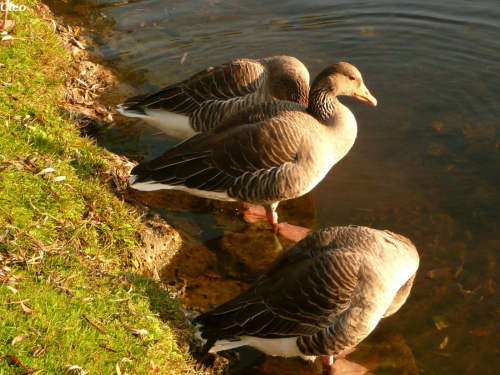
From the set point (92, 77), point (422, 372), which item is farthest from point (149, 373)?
point (92, 77)

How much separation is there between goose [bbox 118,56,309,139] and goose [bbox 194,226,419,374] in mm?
3568

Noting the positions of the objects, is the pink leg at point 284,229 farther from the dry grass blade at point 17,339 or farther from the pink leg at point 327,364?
the dry grass blade at point 17,339

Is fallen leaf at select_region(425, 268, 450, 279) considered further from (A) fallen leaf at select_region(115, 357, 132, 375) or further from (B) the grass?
(A) fallen leaf at select_region(115, 357, 132, 375)

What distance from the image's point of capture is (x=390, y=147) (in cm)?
873

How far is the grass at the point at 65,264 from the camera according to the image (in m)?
4.42

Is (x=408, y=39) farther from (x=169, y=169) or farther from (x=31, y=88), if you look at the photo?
(x=31, y=88)

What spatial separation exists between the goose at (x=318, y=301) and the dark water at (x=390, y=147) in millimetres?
444

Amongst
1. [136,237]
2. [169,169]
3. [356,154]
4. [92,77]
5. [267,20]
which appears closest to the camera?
[136,237]

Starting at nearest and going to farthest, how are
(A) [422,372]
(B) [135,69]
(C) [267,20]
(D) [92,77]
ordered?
(A) [422,372]
(D) [92,77]
(B) [135,69]
(C) [267,20]

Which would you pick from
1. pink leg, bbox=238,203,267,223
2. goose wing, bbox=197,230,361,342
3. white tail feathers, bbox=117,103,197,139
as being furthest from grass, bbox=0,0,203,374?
pink leg, bbox=238,203,267,223

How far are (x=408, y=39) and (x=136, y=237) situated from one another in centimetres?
728

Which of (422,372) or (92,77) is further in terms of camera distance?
(92,77)

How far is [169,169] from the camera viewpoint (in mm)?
7324

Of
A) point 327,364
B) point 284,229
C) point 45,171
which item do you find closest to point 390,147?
point 284,229
